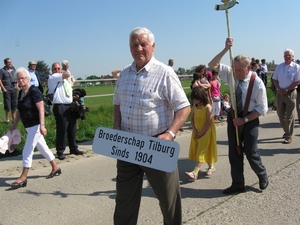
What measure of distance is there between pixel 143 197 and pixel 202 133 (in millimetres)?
1470

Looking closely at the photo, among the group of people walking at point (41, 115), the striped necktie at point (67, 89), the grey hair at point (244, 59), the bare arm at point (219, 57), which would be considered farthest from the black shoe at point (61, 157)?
the grey hair at point (244, 59)

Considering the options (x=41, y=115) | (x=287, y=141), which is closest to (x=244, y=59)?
(x=41, y=115)

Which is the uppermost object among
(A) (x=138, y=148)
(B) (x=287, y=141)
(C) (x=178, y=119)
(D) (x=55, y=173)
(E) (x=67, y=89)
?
(E) (x=67, y=89)

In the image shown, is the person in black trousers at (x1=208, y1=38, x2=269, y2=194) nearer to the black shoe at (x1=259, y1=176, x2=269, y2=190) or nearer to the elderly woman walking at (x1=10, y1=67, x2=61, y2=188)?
the black shoe at (x1=259, y1=176, x2=269, y2=190)

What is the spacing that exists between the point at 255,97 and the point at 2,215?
3.61 meters

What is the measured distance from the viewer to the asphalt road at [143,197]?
386 centimetres

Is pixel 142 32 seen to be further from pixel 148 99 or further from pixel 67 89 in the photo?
pixel 67 89

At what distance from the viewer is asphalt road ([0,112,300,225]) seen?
3.86 m

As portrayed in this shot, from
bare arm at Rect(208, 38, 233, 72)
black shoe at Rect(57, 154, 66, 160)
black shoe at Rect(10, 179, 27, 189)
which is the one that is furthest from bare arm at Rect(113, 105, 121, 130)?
black shoe at Rect(57, 154, 66, 160)

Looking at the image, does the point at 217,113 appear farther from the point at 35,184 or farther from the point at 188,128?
the point at 35,184

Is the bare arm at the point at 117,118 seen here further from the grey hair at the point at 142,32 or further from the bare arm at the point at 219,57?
the bare arm at the point at 219,57

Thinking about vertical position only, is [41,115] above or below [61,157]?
above

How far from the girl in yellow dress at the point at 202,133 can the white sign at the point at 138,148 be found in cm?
237

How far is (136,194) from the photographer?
3.16 meters
